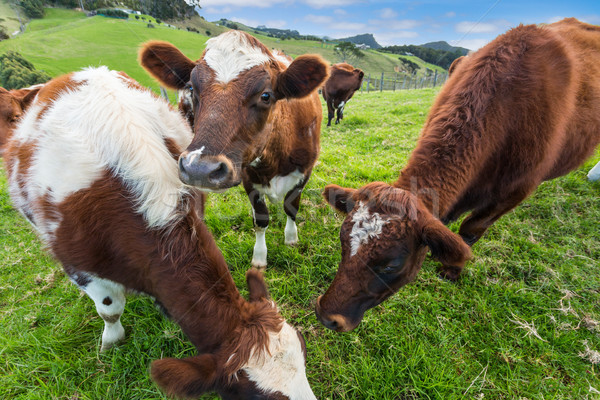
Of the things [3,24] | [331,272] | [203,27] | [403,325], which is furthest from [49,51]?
[403,325]

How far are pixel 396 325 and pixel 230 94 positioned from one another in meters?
2.68

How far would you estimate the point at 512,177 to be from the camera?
2.74 m

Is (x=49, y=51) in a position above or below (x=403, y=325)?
above

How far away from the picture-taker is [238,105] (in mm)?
2039

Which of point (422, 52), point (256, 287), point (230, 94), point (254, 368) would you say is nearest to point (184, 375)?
point (254, 368)

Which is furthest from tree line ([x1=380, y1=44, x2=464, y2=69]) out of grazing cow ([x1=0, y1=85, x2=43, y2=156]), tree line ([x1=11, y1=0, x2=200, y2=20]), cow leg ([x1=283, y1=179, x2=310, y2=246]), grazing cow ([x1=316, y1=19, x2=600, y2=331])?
grazing cow ([x1=0, y1=85, x2=43, y2=156])

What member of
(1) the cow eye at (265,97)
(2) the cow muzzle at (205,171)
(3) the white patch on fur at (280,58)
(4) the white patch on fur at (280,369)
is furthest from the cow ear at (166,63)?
(4) the white patch on fur at (280,369)

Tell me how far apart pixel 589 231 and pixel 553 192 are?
1016 mm

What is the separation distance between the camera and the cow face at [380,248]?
1.89 m

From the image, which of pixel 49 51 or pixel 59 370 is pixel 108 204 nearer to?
pixel 59 370

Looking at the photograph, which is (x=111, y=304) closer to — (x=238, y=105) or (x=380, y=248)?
(x=238, y=105)

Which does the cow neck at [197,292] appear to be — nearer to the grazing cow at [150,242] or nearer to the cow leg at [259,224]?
the grazing cow at [150,242]

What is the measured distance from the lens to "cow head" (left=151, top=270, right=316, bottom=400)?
4.76ft

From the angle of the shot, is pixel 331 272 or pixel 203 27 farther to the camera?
pixel 203 27
